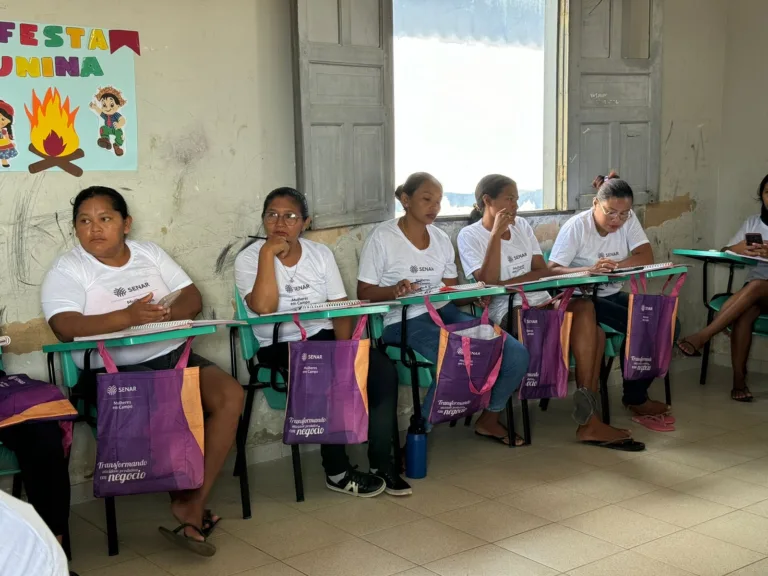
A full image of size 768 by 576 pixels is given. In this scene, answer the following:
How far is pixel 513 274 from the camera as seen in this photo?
456cm

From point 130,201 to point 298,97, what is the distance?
88cm

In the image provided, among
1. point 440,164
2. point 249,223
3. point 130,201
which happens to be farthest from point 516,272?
point 130,201

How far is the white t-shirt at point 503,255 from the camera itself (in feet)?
14.7

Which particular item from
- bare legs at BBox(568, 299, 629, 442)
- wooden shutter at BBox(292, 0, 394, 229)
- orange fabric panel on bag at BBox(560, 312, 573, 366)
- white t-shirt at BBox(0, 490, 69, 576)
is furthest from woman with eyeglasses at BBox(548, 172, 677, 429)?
white t-shirt at BBox(0, 490, 69, 576)

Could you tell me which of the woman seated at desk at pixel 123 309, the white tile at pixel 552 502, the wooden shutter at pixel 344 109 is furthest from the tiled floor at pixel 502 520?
the wooden shutter at pixel 344 109

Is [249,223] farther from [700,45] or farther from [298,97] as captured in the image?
[700,45]

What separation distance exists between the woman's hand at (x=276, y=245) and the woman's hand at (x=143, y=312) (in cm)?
60

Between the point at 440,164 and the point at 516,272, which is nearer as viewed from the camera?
the point at 516,272

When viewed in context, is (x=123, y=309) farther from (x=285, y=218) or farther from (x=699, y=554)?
(x=699, y=554)

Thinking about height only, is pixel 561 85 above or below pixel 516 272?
above

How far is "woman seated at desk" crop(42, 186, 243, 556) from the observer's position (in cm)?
317

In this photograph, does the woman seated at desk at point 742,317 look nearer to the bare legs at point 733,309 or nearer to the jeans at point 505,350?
the bare legs at point 733,309

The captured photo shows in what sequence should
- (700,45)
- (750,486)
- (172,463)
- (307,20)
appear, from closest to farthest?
1. (172,463)
2. (750,486)
3. (307,20)
4. (700,45)

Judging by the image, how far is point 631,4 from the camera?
5418mm
